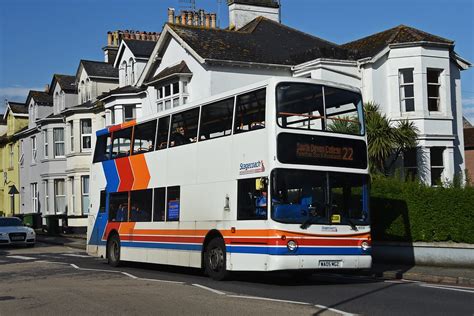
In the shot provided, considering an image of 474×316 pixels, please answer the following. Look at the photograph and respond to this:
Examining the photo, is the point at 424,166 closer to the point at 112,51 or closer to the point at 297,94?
the point at 297,94

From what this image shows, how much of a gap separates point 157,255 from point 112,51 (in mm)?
33785

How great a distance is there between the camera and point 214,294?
1295 cm

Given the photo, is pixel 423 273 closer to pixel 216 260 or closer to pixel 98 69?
pixel 216 260

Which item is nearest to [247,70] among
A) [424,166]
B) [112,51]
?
[424,166]

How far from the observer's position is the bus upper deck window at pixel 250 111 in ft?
48.6

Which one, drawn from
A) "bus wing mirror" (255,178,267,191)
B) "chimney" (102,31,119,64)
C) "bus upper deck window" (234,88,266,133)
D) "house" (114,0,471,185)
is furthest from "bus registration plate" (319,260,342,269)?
"chimney" (102,31,119,64)

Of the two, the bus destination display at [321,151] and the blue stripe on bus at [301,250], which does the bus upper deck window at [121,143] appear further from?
the bus destination display at [321,151]

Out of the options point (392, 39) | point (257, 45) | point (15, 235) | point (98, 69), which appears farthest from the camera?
point (98, 69)

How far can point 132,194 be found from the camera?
2011 cm

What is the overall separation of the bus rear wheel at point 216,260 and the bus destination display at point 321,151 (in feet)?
9.40

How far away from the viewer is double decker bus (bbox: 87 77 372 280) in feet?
46.8

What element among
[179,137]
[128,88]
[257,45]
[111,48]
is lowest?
[179,137]

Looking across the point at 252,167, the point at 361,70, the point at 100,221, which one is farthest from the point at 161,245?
the point at 361,70

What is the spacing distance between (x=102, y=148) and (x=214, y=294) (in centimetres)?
1053
